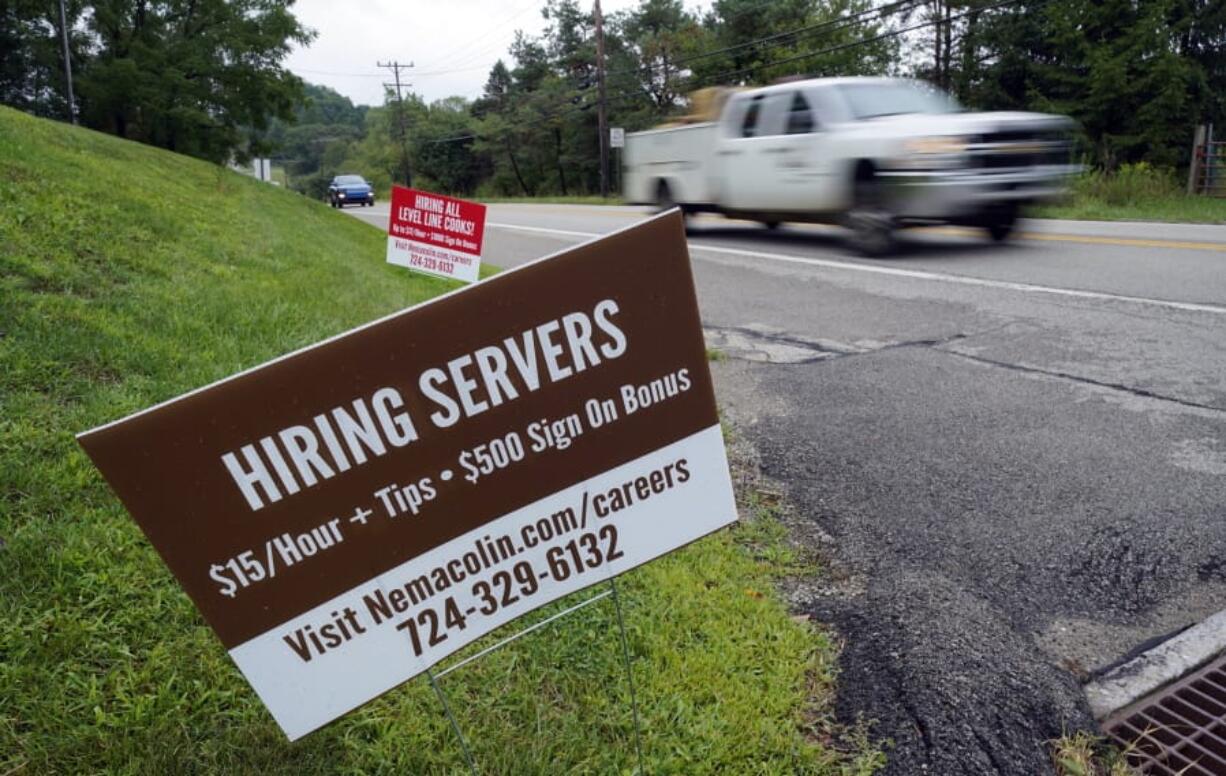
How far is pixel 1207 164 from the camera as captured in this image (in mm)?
19781

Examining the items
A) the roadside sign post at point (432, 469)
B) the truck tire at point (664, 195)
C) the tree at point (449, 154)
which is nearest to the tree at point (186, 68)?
the truck tire at point (664, 195)

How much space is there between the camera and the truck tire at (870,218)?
31.5 ft

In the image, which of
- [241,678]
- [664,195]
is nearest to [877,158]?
[664,195]

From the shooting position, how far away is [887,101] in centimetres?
1014

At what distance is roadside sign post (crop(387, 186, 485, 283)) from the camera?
20.5 ft

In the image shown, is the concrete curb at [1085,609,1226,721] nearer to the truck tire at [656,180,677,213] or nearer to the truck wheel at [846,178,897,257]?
the truck wheel at [846,178,897,257]

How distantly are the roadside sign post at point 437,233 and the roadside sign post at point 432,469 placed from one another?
4.66m

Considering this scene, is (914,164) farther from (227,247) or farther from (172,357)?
(172,357)

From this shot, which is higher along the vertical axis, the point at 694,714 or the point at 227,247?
the point at 227,247

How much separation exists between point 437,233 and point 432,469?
501 cm

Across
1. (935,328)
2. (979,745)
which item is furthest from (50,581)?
(935,328)

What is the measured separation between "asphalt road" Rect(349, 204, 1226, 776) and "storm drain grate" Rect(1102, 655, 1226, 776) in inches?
4.9

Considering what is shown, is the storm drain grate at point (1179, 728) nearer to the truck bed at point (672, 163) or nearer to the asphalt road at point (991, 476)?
the asphalt road at point (991, 476)

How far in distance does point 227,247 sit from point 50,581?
5.74m
